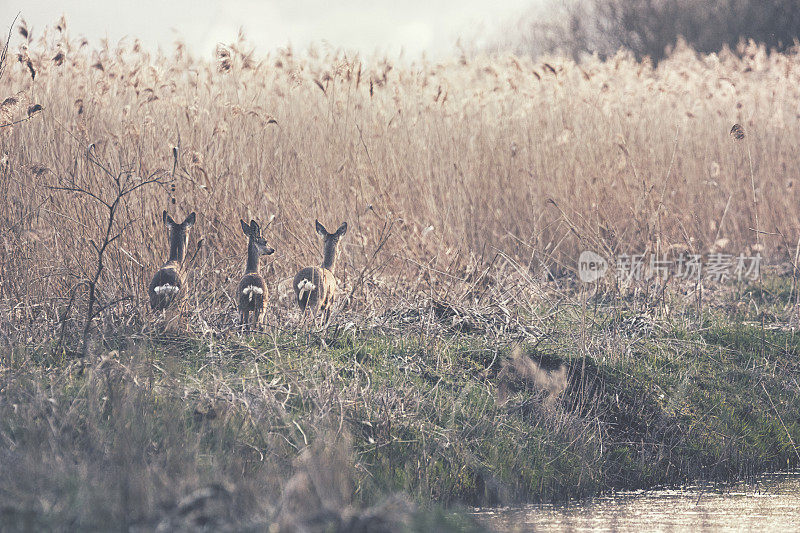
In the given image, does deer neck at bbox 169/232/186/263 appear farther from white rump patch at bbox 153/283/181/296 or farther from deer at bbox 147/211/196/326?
white rump patch at bbox 153/283/181/296

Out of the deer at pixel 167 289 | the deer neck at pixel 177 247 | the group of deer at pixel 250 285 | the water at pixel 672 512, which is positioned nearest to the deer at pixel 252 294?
the group of deer at pixel 250 285

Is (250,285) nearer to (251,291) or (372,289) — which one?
(251,291)

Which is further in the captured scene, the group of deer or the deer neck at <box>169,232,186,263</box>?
the deer neck at <box>169,232,186,263</box>

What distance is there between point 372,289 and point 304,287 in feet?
3.07

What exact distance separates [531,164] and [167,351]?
16.7ft

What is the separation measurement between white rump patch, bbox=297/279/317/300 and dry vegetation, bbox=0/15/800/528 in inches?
11.8

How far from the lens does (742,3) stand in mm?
29328

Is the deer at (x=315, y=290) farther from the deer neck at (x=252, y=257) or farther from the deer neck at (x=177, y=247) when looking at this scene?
the deer neck at (x=177, y=247)

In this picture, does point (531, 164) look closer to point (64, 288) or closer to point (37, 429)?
point (64, 288)

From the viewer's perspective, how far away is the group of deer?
20.7 feet

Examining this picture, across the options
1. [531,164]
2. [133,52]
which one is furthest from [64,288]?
[531,164]

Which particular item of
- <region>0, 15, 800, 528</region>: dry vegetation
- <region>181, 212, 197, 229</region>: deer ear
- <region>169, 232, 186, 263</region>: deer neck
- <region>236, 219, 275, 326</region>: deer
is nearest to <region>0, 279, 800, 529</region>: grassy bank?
<region>0, 15, 800, 528</region>: dry vegetation

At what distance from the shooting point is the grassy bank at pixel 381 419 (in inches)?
155

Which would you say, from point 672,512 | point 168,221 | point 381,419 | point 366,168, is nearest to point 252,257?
point 168,221
